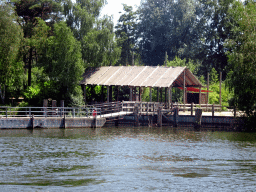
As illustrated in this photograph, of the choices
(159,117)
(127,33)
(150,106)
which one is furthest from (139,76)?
(127,33)

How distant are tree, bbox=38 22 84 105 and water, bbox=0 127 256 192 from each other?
1167 cm

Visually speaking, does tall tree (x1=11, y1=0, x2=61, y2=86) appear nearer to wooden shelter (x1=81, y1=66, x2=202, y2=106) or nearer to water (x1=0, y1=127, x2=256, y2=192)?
wooden shelter (x1=81, y1=66, x2=202, y2=106)

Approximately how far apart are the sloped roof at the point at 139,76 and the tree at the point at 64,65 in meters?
2.02

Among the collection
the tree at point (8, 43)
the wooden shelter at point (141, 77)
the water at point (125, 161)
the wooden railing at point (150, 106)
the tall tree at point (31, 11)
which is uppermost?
the tall tree at point (31, 11)

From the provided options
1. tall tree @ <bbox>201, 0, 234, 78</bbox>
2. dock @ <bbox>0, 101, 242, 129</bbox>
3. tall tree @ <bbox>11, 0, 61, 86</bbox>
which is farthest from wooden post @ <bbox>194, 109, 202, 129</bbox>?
tall tree @ <bbox>201, 0, 234, 78</bbox>

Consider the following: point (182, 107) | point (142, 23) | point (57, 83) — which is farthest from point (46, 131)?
point (142, 23)

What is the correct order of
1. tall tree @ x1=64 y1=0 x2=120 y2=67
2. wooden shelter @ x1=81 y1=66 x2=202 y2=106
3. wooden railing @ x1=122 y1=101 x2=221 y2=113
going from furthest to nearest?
1. tall tree @ x1=64 y1=0 x2=120 y2=67
2. wooden shelter @ x1=81 y1=66 x2=202 y2=106
3. wooden railing @ x1=122 y1=101 x2=221 y2=113

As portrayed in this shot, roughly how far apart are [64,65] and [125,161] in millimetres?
26730

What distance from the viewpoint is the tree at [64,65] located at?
48.4 meters

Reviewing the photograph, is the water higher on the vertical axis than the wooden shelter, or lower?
lower

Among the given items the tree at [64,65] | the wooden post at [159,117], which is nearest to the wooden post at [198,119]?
the wooden post at [159,117]

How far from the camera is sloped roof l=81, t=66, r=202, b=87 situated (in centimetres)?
4622

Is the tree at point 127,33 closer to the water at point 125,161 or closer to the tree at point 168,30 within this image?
the tree at point 168,30

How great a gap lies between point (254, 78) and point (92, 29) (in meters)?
24.1
